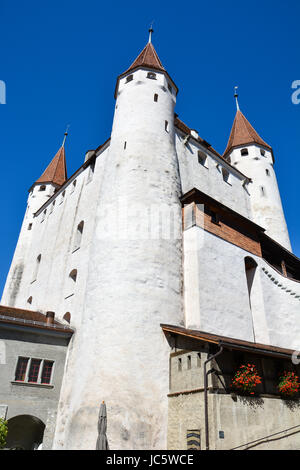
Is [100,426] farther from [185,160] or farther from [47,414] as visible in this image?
[185,160]

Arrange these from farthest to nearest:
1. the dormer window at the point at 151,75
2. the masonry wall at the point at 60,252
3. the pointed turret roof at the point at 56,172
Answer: the pointed turret roof at the point at 56,172
the dormer window at the point at 151,75
the masonry wall at the point at 60,252

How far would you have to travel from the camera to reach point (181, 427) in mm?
10344

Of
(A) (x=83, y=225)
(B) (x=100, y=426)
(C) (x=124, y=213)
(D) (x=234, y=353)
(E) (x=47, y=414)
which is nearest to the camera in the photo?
(B) (x=100, y=426)

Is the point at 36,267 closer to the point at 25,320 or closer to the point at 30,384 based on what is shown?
the point at 25,320

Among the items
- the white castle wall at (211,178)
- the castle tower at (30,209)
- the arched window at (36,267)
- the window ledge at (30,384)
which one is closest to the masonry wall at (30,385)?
→ the window ledge at (30,384)

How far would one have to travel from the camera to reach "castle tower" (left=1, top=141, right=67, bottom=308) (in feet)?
80.0

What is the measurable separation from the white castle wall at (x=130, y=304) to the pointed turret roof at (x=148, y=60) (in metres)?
3.39

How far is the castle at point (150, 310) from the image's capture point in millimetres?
10547

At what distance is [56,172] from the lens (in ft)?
103

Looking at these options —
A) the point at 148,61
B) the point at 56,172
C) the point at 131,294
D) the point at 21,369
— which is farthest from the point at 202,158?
the point at 21,369

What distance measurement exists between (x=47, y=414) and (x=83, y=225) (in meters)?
9.29

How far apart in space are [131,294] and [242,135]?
70.0 ft

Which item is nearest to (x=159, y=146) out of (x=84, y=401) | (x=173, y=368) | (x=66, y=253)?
(x=66, y=253)

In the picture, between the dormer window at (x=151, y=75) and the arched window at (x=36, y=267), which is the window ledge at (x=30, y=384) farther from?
the dormer window at (x=151, y=75)
